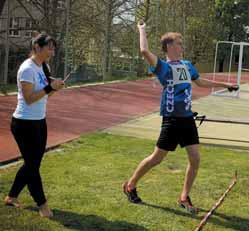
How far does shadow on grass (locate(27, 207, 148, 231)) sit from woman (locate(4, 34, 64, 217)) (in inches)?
5.4

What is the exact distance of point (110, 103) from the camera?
17.9m

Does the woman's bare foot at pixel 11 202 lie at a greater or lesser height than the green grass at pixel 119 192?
greater

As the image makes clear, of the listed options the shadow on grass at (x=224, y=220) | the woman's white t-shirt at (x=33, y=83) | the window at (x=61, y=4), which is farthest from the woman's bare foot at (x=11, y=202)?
the window at (x=61, y=4)

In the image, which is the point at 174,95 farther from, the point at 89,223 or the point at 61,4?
the point at 61,4

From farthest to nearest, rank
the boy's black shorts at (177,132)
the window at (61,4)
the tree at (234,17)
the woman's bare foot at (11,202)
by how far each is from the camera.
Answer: the tree at (234,17) → the window at (61,4) → the boy's black shorts at (177,132) → the woman's bare foot at (11,202)

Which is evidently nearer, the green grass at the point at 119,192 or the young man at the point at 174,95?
the green grass at the point at 119,192

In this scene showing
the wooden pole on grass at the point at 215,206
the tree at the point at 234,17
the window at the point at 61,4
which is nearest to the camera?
the wooden pole on grass at the point at 215,206

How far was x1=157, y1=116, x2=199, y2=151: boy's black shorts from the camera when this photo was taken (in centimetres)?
592

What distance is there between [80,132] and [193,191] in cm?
475

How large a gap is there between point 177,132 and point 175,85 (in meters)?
0.46

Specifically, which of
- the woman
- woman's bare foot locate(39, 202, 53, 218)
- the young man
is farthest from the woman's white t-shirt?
the young man

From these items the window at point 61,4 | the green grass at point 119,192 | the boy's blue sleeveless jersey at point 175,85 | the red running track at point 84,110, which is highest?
the window at point 61,4

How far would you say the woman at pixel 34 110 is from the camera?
17.1 ft

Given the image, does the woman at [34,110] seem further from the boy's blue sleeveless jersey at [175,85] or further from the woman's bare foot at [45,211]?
the boy's blue sleeveless jersey at [175,85]
